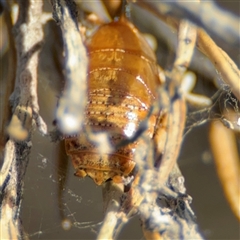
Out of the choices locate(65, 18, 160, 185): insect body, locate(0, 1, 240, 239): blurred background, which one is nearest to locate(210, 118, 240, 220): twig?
locate(0, 1, 240, 239): blurred background

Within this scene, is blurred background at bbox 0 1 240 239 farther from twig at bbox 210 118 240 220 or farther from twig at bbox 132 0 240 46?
twig at bbox 132 0 240 46

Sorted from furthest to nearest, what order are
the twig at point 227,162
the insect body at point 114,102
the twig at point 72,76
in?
the twig at point 227,162
the insect body at point 114,102
the twig at point 72,76

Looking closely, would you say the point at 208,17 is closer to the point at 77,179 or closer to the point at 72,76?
the point at 72,76

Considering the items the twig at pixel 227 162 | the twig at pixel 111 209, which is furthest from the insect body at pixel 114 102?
the twig at pixel 227 162

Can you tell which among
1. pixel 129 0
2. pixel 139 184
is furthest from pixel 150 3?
pixel 139 184

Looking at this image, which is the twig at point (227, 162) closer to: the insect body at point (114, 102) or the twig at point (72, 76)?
the insect body at point (114, 102)

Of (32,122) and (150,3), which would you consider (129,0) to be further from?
(32,122)
